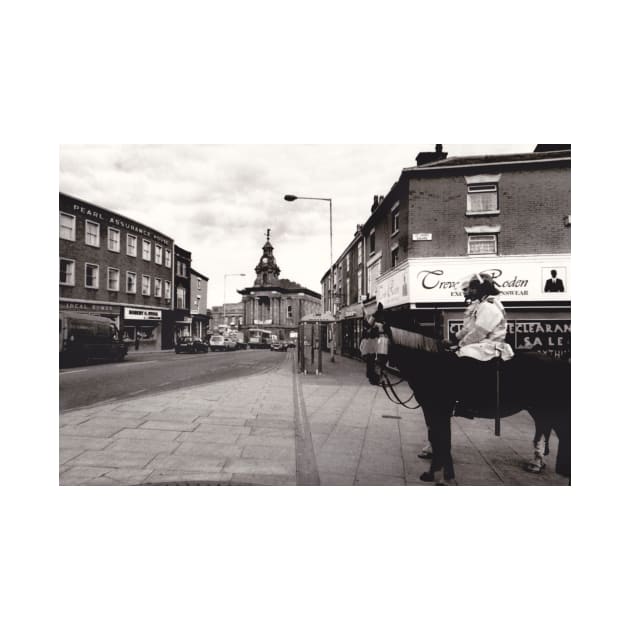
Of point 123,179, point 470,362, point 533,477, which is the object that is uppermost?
point 123,179

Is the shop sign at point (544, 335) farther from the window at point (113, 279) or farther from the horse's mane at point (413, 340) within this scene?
the window at point (113, 279)

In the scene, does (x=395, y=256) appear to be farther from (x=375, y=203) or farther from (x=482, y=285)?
(x=482, y=285)

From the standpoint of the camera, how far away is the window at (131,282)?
193 inches

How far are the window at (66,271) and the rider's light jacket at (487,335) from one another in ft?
13.4

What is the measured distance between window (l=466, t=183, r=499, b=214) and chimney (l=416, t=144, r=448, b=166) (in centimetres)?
70

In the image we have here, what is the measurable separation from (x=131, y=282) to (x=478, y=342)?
5.11m

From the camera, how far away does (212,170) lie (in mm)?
3588

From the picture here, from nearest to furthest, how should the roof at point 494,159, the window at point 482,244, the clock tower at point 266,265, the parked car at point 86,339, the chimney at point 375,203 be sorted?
the roof at point 494,159 → the parked car at point 86,339 → the window at point 482,244 → the chimney at point 375,203 → the clock tower at point 266,265

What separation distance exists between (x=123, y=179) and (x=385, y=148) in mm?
3005

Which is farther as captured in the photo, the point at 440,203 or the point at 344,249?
the point at 440,203

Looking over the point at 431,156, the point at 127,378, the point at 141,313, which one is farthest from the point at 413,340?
the point at 127,378

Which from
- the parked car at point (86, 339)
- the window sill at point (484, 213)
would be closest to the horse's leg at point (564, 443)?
the window sill at point (484, 213)
